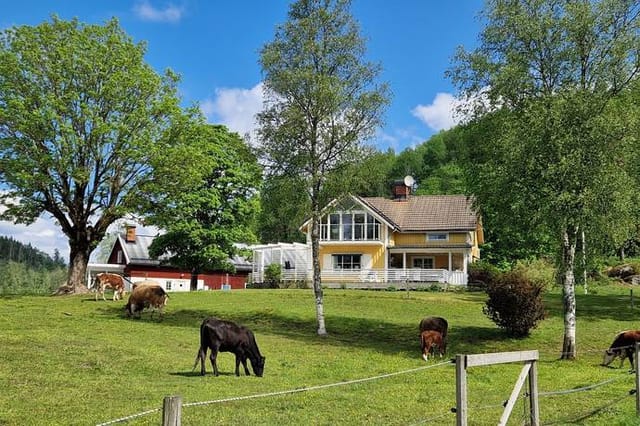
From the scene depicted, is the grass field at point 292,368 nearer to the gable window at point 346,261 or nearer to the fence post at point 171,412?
the fence post at point 171,412

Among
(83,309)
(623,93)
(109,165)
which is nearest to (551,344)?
(623,93)

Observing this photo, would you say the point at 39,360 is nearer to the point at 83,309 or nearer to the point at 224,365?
the point at 224,365

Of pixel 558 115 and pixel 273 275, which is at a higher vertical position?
pixel 558 115

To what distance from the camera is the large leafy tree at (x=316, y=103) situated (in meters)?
23.8

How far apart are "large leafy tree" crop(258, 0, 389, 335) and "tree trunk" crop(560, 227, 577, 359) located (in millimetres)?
8497

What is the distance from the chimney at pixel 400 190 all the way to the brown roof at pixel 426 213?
392mm

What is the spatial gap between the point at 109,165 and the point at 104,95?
3621 millimetres

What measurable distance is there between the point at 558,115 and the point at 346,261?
1331 inches

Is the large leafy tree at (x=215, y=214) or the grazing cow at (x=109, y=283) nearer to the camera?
the grazing cow at (x=109, y=283)

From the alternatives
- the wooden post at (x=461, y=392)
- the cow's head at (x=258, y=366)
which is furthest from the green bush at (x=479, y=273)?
the wooden post at (x=461, y=392)

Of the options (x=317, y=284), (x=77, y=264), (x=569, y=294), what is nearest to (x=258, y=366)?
(x=317, y=284)

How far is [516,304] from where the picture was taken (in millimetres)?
21109

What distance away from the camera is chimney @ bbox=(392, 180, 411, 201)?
53284 millimetres

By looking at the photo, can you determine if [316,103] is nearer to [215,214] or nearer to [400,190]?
[215,214]
